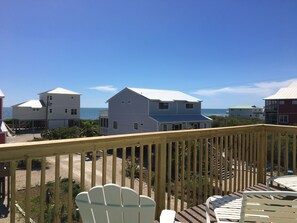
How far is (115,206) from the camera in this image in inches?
66.4

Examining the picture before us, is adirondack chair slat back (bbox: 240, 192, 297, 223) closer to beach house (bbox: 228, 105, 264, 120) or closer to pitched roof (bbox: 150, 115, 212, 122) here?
pitched roof (bbox: 150, 115, 212, 122)

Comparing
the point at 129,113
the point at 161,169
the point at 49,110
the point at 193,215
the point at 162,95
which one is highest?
the point at 162,95

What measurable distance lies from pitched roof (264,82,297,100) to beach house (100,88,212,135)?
36.3 feet

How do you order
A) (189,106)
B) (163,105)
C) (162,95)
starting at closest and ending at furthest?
(163,105)
(162,95)
(189,106)

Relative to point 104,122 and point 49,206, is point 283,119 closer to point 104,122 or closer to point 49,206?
point 104,122

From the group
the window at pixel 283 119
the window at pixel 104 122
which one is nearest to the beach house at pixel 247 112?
the window at pixel 283 119

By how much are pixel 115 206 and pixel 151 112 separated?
2200 centimetres

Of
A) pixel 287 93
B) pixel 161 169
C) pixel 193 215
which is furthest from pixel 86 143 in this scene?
pixel 287 93

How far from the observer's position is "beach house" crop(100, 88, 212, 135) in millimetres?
23531

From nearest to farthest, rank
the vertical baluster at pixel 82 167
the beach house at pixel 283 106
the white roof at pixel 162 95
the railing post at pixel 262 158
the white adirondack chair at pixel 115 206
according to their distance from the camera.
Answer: the white adirondack chair at pixel 115 206 → the vertical baluster at pixel 82 167 → the railing post at pixel 262 158 → the white roof at pixel 162 95 → the beach house at pixel 283 106

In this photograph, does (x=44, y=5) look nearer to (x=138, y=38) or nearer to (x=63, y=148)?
(x=63, y=148)

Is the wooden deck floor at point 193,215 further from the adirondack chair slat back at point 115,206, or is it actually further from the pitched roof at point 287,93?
the pitched roof at point 287,93

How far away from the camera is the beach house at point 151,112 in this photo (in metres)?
23.5

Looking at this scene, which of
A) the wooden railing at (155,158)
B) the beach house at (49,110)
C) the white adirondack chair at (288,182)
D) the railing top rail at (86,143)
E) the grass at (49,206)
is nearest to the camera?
the railing top rail at (86,143)
